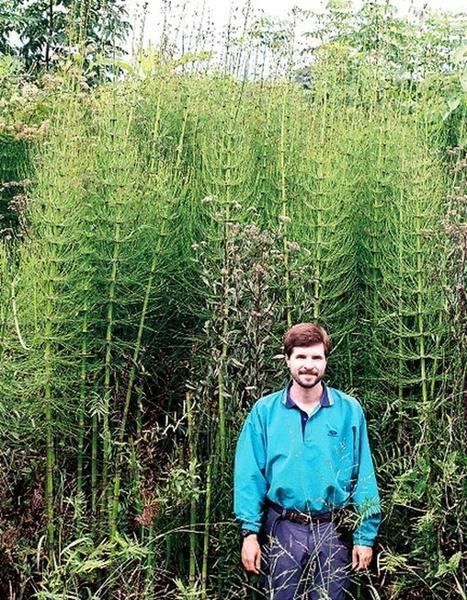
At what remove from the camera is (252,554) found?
13.4 feet

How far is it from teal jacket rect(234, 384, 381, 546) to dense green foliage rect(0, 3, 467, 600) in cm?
24

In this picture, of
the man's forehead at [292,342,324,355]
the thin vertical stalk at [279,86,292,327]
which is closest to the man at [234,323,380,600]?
the man's forehead at [292,342,324,355]

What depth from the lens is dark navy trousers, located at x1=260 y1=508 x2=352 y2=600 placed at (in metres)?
4.00

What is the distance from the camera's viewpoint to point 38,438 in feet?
15.5

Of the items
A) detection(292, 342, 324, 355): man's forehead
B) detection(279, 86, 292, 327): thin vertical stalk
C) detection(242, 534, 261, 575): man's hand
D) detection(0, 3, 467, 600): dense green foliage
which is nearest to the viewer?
detection(292, 342, 324, 355): man's forehead

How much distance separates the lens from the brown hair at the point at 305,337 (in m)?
3.98

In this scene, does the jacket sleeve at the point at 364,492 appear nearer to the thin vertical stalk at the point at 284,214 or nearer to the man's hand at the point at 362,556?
the man's hand at the point at 362,556

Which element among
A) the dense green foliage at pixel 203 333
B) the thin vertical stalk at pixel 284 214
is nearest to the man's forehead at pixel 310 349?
the dense green foliage at pixel 203 333

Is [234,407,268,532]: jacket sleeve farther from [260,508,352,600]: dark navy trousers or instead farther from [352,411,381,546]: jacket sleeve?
[352,411,381,546]: jacket sleeve

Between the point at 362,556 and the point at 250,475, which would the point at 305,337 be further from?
the point at 362,556

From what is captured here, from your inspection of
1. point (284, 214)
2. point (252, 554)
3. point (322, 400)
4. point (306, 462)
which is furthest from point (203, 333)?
point (252, 554)

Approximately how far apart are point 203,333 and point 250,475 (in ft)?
3.44

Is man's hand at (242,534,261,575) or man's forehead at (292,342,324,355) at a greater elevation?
man's forehead at (292,342,324,355)

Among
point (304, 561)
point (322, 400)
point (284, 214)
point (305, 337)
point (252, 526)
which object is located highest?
point (284, 214)
